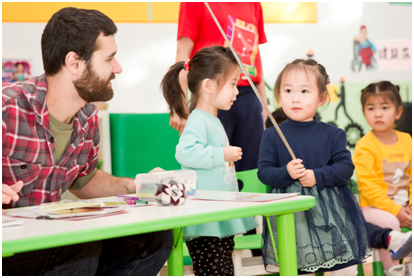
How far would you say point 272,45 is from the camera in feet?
10.9

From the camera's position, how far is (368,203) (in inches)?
68.5

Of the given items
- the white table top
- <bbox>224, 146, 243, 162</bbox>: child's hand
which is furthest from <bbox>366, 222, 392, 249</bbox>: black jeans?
the white table top

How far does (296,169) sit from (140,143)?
53.6 inches

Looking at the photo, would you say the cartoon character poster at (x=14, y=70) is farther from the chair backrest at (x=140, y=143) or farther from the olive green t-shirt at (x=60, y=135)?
the olive green t-shirt at (x=60, y=135)

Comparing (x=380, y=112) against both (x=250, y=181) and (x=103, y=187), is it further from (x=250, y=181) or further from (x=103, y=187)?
(x=103, y=187)

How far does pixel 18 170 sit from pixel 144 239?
389mm

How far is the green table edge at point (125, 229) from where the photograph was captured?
0.55 meters

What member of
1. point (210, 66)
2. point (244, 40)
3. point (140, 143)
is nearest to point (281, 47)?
point (140, 143)

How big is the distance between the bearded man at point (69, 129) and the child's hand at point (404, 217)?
105 centimetres

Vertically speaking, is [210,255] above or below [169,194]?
below

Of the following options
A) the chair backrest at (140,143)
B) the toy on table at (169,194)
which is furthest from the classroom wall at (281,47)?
the toy on table at (169,194)

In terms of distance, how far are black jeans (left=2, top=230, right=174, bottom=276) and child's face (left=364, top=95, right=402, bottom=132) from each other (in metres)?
1.23

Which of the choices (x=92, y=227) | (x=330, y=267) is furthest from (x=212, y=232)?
(x=92, y=227)

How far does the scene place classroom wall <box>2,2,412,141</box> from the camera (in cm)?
290
